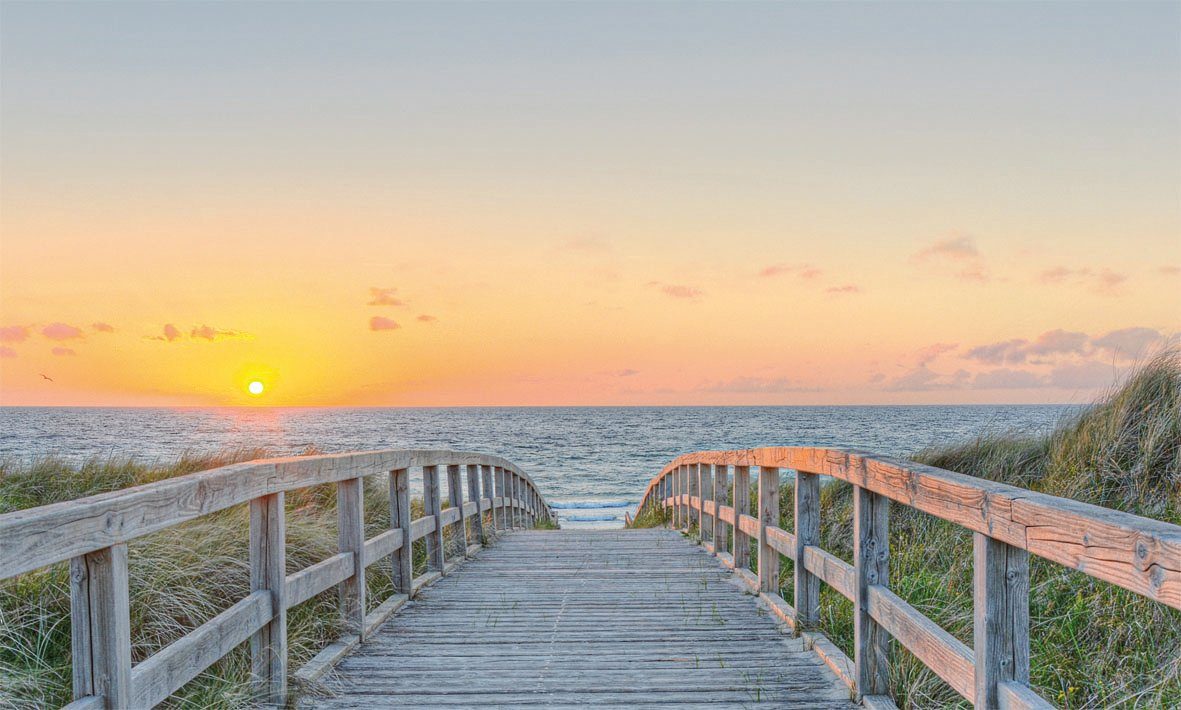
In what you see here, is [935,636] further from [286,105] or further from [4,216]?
[4,216]

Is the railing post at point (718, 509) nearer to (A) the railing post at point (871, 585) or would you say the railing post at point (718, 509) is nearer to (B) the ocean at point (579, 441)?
(B) the ocean at point (579, 441)

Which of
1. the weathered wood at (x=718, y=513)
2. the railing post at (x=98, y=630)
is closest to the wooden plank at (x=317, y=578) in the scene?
the railing post at (x=98, y=630)

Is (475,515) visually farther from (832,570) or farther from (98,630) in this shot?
(98,630)

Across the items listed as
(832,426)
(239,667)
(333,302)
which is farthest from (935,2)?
(832,426)

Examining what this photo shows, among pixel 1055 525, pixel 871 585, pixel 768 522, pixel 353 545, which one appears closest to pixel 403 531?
pixel 353 545

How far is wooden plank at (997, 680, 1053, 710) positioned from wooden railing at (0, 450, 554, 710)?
2596 mm

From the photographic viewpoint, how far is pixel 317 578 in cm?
424

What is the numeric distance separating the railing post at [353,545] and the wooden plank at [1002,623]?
3.34 metres

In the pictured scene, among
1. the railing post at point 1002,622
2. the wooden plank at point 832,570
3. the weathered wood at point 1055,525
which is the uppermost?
the weathered wood at point 1055,525

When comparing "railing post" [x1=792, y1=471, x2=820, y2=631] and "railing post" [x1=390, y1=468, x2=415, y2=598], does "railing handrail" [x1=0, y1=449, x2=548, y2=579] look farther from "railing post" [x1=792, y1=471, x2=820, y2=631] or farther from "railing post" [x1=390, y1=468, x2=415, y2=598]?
"railing post" [x1=792, y1=471, x2=820, y2=631]

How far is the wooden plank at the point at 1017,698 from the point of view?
230 cm

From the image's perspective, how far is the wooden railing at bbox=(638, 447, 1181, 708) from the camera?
1858 mm

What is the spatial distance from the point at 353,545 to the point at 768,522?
282 cm

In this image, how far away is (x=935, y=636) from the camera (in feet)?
9.82
